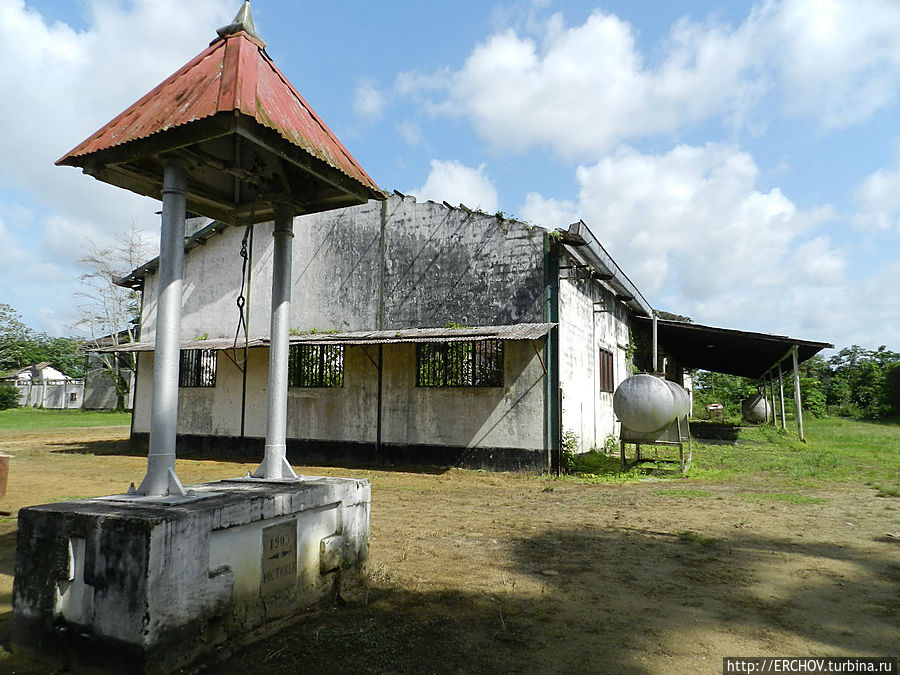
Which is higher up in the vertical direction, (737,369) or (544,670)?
(737,369)

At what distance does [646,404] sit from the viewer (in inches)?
445

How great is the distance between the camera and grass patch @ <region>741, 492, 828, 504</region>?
27.9ft

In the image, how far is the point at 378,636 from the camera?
3.72 m

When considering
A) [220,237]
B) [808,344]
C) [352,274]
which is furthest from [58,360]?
[808,344]

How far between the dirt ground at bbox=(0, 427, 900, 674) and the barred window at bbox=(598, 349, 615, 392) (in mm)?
6177

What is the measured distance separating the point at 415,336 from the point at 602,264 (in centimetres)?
474

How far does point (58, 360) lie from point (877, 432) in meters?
59.7

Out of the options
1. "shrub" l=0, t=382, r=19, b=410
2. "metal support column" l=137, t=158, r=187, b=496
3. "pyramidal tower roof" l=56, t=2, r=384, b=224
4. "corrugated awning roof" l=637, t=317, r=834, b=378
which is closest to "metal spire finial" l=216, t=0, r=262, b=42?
"pyramidal tower roof" l=56, t=2, r=384, b=224

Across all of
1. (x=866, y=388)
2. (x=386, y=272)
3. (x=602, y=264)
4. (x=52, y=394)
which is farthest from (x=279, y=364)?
(x=52, y=394)

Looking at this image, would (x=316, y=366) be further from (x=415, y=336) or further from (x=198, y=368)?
(x=198, y=368)

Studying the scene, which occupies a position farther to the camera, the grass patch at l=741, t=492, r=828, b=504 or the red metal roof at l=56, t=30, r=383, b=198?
the grass patch at l=741, t=492, r=828, b=504

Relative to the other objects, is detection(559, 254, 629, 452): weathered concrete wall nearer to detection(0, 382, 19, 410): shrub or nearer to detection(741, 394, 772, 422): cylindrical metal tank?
detection(741, 394, 772, 422): cylindrical metal tank

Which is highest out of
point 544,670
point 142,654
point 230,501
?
point 230,501

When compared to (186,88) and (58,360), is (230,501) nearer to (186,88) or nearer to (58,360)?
(186,88)
